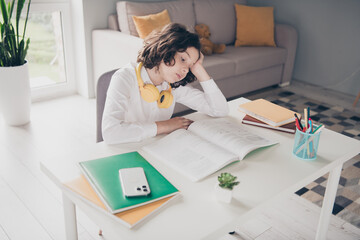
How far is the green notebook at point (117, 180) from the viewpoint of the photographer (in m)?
0.97

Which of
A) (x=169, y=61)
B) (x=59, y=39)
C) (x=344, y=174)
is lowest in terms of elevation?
(x=344, y=174)

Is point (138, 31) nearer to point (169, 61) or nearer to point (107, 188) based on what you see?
point (169, 61)

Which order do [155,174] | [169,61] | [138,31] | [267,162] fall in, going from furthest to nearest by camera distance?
1. [138,31]
2. [169,61]
3. [267,162]
4. [155,174]

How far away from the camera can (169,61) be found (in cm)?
145

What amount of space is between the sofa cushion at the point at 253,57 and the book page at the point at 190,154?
2152 millimetres

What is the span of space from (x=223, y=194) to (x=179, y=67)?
0.63 m

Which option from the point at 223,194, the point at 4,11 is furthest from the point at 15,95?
the point at 223,194

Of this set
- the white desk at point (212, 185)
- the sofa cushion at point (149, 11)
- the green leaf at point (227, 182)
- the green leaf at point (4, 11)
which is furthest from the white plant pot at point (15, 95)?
the green leaf at point (227, 182)

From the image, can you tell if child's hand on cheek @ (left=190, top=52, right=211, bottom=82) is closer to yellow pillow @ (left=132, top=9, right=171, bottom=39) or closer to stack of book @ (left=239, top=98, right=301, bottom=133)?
stack of book @ (left=239, top=98, right=301, bottom=133)

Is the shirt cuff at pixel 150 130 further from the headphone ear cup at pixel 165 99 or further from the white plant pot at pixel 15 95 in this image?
the white plant pot at pixel 15 95

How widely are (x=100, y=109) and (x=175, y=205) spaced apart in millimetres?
685

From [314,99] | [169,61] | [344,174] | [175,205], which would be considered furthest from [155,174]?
[314,99]

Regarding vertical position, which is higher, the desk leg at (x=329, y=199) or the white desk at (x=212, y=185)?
the white desk at (x=212, y=185)

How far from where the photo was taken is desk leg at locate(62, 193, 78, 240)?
3.93 ft
